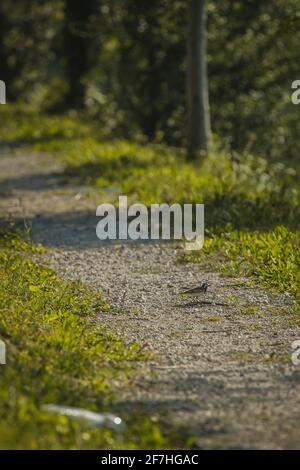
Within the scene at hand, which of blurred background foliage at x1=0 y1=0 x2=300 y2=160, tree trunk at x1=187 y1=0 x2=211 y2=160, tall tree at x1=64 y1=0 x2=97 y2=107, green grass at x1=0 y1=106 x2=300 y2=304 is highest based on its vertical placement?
tall tree at x1=64 y1=0 x2=97 y2=107

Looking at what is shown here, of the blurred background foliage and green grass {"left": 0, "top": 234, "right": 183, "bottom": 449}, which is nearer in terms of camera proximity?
green grass {"left": 0, "top": 234, "right": 183, "bottom": 449}

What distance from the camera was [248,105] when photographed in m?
21.5

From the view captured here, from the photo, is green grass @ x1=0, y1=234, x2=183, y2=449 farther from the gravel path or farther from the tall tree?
the tall tree

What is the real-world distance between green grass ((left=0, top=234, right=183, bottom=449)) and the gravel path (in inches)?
7.1

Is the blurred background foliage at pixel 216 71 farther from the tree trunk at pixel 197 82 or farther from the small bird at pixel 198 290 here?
the small bird at pixel 198 290

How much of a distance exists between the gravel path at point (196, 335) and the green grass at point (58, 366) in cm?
18

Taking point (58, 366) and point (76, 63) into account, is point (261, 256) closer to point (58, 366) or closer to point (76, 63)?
point (58, 366)

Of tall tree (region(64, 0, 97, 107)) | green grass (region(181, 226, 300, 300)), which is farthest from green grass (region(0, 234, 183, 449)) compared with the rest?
tall tree (region(64, 0, 97, 107))

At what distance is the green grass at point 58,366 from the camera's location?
5.29 meters

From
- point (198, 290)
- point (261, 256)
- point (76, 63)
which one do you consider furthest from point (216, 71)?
point (198, 290)

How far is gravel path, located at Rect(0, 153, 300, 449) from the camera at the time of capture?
19.1 ft

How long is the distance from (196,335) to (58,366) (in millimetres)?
1499

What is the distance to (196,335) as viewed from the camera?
768 centimetres
